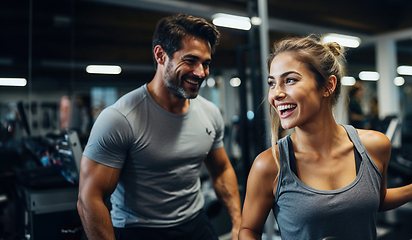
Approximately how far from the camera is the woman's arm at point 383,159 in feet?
3.72

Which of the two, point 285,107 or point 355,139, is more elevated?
point 285,107

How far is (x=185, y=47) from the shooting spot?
1.46 meters

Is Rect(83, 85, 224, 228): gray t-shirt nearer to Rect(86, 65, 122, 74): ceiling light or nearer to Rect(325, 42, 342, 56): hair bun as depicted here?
Rect(325, 42, 342, 56): hair bun

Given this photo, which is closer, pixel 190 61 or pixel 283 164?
pixel 283 164

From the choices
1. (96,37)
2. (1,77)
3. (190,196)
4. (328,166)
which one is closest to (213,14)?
(96,37)

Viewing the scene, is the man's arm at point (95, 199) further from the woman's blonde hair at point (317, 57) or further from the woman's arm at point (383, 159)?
the woman's arm at point (383, 159)

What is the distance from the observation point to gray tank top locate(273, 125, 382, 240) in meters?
1.00

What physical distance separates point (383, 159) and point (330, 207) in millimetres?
325

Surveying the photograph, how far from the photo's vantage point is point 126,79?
6.84m

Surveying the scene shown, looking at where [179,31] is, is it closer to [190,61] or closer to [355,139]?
[190,61]

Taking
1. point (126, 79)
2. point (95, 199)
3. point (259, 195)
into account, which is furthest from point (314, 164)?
point (126, 79)

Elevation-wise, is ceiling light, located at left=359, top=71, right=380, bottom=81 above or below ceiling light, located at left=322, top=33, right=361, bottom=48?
below

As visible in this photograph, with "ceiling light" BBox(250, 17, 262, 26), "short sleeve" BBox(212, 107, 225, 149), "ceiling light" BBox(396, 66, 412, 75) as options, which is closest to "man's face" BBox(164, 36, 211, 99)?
"short sleeve" BBox(212, 107, 225, 149)

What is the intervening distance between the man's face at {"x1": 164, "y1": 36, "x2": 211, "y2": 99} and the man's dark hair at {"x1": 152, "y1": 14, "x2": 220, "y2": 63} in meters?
0.03
